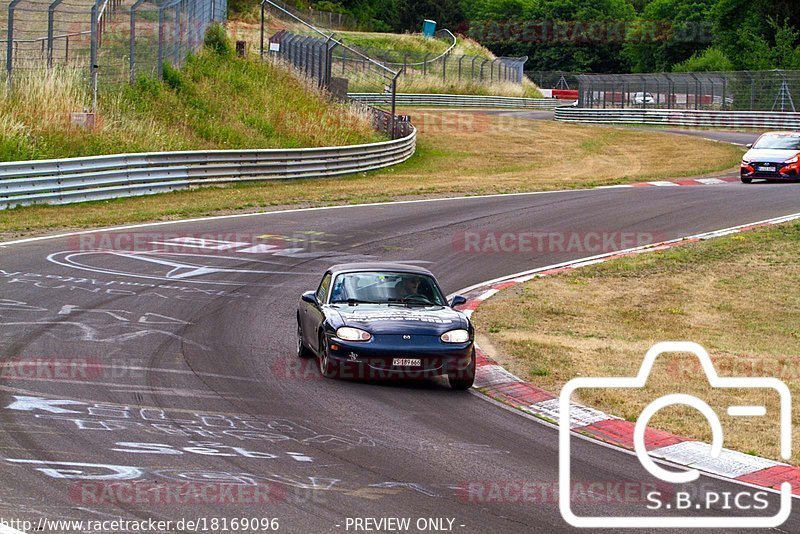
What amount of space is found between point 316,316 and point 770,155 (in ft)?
82.1

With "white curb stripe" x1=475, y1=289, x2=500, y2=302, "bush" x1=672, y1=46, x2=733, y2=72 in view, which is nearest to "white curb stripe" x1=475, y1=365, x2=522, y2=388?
"white curb stripe" x1=475, y1=289, x2=500, y2=302

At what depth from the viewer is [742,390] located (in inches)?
465

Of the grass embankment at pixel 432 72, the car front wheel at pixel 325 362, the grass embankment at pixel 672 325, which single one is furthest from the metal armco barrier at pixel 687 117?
the car front wheel at pixel 325 362

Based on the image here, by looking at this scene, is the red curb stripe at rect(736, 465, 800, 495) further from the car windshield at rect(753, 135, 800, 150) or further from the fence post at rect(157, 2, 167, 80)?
the fence post at rect(157, 2, 167, 80)

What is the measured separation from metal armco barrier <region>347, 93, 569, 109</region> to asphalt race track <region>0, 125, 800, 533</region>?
46.9 meters

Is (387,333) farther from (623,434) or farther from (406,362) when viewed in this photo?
(623,434)

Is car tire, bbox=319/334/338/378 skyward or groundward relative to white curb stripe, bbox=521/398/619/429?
skyward

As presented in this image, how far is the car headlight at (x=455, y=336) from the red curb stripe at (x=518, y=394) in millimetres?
615

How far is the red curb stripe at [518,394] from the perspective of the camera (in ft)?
36.7

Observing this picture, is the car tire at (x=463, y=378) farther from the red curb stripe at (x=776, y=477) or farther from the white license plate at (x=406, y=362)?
the red curb stripe at (x=776, y=477)

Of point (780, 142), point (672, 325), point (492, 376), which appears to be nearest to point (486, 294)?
point (672, 325)

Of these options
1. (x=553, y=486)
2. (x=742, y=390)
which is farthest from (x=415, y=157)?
(x=553, y=486)

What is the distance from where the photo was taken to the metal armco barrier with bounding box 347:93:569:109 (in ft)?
216

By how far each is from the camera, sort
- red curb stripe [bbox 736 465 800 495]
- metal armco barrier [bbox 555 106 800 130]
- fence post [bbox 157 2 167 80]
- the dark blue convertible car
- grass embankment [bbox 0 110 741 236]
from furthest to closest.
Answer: metal armco barrier [bbox 555 106 800 130] → fence post [bbox 157 2 167 80] → grass embankment [bbox 0 110 741 236] → the dark blue convertible car → red curb stripe [bbox 736 465 800 495]
